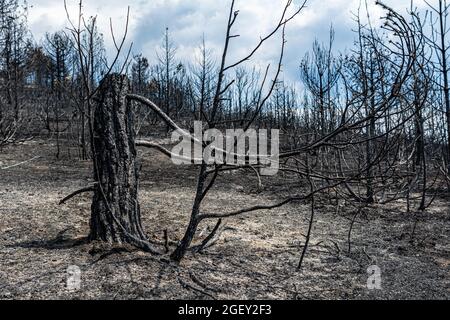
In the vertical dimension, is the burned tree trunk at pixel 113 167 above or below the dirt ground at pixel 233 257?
above

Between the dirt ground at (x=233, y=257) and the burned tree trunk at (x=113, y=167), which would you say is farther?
Result: the burned tree trunk at (x=113, y=167)

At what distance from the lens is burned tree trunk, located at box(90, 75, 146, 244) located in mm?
3389

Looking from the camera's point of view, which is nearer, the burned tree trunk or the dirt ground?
the dirt ground

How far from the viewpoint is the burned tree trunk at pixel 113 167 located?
3389 millimetres

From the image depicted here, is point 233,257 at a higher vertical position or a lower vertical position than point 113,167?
lower

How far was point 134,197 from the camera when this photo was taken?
138 inches

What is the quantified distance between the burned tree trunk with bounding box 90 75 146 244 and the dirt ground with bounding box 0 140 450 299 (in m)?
0.20

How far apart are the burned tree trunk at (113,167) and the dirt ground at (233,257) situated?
0.20 meters

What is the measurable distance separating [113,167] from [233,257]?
133 cm

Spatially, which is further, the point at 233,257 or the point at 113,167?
the point at 233,257

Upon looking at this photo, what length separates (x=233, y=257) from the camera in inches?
139
